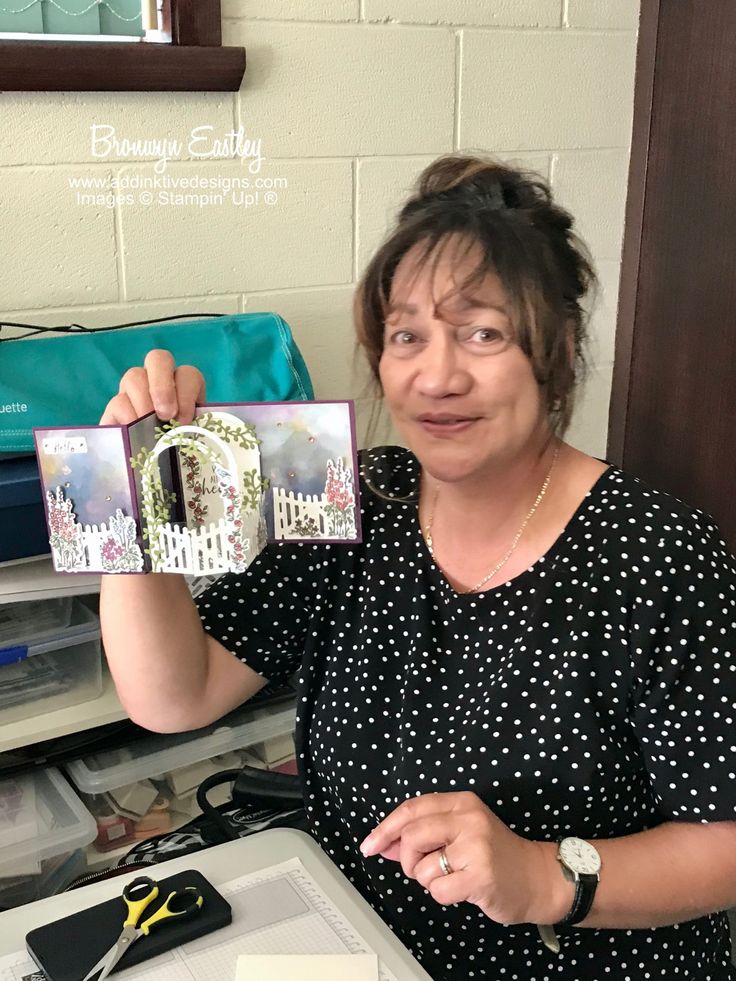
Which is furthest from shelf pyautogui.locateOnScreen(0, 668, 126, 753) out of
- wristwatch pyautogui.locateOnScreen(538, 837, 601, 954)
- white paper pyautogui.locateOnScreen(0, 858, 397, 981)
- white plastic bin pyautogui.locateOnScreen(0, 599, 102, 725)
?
wristwatch pyautogui.locateOnScreen(538, 837, 601, 954)

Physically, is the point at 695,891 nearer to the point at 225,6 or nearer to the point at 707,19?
the point at 225,6

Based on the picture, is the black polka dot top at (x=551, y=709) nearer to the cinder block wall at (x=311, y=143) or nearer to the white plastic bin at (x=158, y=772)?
the white plastic bin at (x=158, y=772)

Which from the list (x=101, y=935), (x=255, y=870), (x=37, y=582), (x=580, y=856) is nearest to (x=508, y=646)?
(x=580, y=856)

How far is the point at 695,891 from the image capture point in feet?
2.75

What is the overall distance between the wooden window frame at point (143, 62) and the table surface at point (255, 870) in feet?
3.13

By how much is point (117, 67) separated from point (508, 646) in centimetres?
91

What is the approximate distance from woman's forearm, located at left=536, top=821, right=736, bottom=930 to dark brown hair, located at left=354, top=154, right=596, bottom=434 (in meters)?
0.39

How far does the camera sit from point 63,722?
1.17m

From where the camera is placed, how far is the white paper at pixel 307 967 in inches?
29.8

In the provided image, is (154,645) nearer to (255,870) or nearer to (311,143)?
(255,870)

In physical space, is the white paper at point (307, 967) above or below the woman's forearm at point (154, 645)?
below

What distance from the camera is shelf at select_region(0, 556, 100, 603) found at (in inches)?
42.8

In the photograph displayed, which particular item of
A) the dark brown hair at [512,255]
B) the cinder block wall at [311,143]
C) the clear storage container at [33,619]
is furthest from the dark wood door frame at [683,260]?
the clear storage container at [33,619]

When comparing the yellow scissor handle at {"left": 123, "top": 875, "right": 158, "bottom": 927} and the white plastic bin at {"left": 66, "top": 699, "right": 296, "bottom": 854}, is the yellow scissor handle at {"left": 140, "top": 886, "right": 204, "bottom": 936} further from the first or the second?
the white plastic bin at {"left": 66, "top": 699, "right": 296, "bottom": 854}
